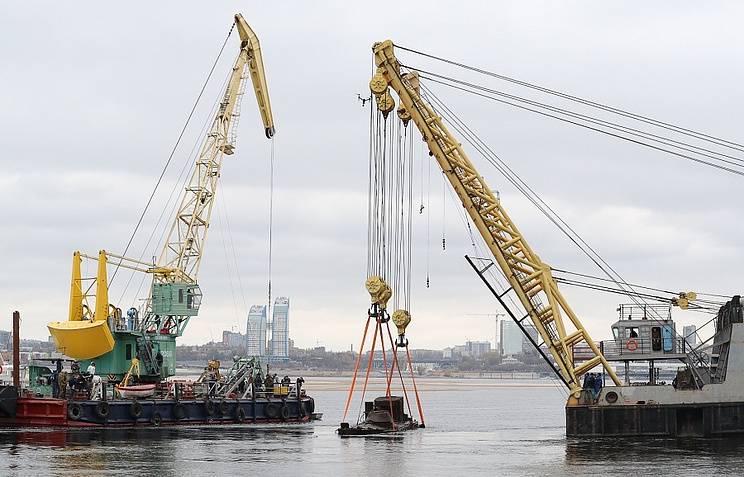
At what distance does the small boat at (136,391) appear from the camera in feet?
223

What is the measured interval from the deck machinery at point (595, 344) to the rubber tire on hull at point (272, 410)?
18.9m

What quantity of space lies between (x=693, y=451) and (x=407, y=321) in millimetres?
15631

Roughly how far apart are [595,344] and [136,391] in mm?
26051

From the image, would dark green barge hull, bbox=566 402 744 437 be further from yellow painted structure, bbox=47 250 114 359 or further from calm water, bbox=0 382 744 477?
yellow painted structure, bbox=47 250 114 359

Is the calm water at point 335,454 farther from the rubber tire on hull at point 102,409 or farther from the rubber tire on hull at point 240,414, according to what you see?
the rubber tire on hull at point 240,414

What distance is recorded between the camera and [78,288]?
7462cm

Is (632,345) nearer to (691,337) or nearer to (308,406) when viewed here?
(691,337)

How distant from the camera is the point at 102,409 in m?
65.2

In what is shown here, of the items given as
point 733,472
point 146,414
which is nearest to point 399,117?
point 146,414

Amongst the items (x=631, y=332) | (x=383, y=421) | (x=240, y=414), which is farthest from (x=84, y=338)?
(x=631, y=332)

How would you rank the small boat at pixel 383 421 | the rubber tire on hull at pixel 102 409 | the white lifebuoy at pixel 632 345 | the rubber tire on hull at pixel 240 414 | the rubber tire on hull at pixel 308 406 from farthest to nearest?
the rubber tire on hull at pixel 308 406 < the rubber tire on hull at pixel 240 414 < the rubber tire on hull at pixel 102 409 < the small boat at pixel 383 421 < the white lifebuoy at pixel 632 345

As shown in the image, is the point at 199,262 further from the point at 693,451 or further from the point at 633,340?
the point at 693,451

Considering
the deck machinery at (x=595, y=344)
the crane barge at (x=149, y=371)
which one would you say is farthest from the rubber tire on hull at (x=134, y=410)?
the deck machinery at (x=595, y=344)

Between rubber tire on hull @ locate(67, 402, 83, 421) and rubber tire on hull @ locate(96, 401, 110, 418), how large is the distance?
0.92 m
